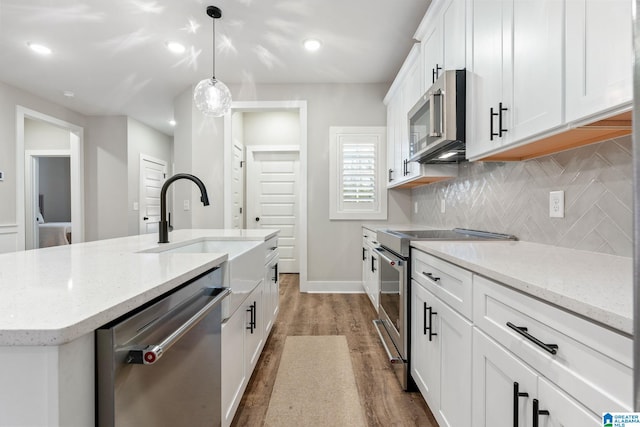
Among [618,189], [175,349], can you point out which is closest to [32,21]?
[175,349]

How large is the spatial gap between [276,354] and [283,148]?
11.5ft

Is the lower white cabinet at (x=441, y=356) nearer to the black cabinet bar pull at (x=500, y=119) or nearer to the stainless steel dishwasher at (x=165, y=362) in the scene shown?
the black cabinet bar pull at (x=500, y=119)

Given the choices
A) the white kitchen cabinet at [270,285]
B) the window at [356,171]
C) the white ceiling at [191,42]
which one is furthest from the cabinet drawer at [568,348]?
the window at [356,171]

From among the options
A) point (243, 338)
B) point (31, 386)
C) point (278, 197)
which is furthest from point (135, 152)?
point (31, 386)

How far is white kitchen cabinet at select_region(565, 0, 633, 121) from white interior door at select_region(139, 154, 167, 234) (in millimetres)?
6407

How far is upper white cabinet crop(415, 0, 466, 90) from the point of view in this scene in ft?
5.79

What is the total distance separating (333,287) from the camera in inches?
155

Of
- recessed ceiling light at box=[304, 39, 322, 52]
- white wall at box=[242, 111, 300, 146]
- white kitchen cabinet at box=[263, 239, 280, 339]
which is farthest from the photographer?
white wall at box=[242, 111, 300, 146]

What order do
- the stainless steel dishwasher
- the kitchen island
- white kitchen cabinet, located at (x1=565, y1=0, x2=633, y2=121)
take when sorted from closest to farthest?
the kitchen island → the stainless steel dishwasher → white kitchen cabinet, located at (x1=565, y1=0, x2=633, y2=121)

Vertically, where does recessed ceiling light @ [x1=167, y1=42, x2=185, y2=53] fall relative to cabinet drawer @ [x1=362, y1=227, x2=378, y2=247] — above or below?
above

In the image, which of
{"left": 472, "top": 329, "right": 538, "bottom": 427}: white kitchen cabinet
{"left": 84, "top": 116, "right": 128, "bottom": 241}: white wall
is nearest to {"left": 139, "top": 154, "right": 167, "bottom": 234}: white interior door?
{"left": 84, "top": 116, "right": 128, "bottom": 241}: white wall

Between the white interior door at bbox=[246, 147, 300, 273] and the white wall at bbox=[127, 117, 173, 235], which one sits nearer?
the white interior door at bbox=[246, 147, 300, 273]

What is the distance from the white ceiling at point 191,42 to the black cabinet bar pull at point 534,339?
253 centimetres

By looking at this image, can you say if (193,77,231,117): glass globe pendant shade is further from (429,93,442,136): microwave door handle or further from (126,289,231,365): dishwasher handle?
(126,289,231,365): dishwasher handle
